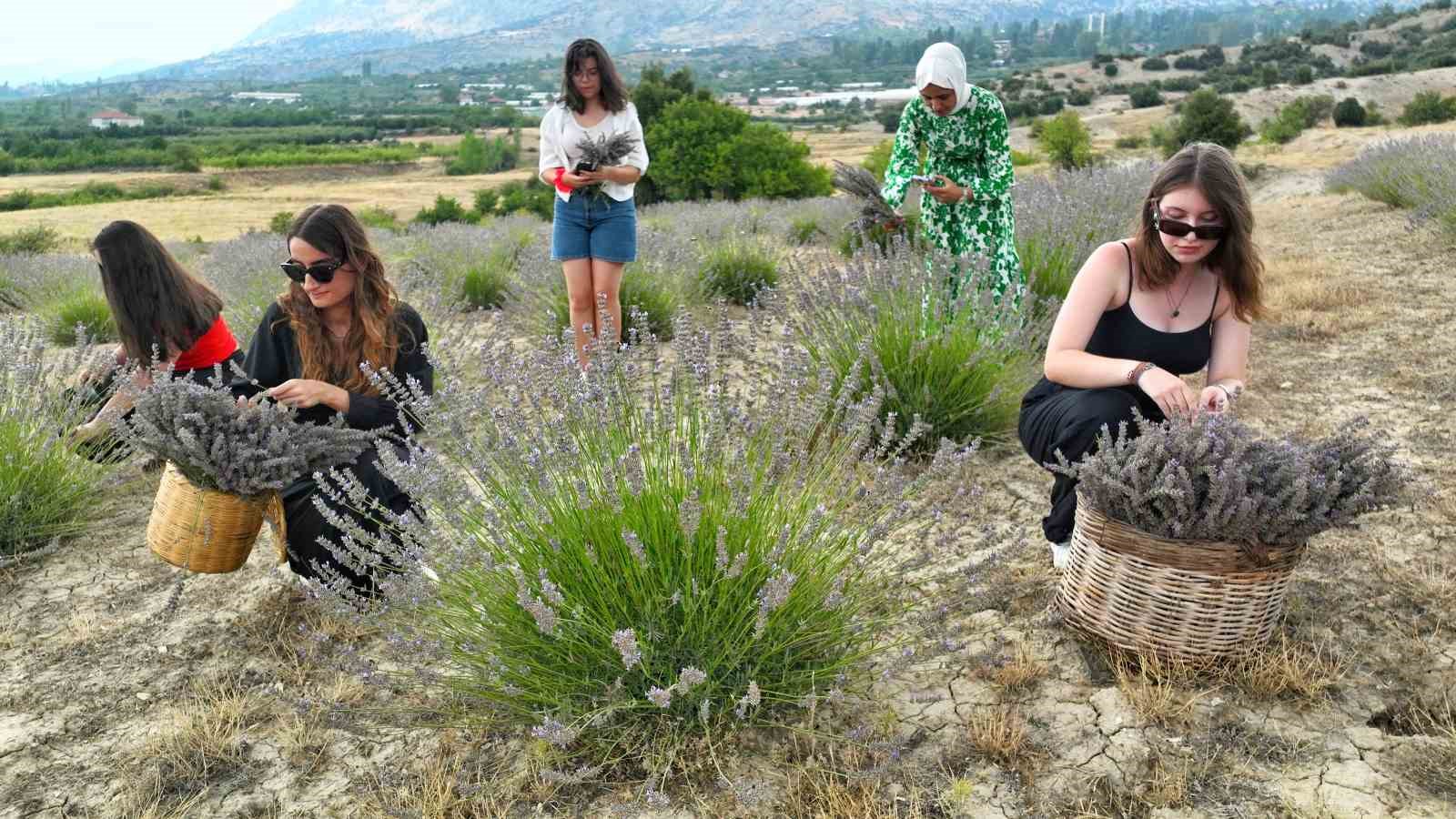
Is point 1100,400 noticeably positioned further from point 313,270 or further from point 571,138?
point 571,138

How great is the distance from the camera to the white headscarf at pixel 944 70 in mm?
3709

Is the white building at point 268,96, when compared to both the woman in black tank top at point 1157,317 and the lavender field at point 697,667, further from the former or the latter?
the woman in black tank top at point 1157,317

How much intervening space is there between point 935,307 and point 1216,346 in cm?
113

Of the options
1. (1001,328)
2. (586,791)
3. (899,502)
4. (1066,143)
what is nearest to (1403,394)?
(1001,328)

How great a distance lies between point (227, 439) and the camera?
2.50 metres

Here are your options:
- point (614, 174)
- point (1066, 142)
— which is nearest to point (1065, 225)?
point (614, 174)

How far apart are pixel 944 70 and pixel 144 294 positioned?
3106 millimetres

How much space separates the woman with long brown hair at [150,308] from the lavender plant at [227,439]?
708mm

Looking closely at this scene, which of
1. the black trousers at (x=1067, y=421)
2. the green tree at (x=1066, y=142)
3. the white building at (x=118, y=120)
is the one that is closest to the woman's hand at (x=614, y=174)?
the black trousers at (x=1067, y=421)

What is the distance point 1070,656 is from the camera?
238cm

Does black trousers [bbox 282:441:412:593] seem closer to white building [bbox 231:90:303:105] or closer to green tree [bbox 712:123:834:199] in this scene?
green tree [bbox 712:123:834:199]

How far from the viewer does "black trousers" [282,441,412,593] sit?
2723 mm

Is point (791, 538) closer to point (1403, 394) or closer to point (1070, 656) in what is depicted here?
point (1070, 656)

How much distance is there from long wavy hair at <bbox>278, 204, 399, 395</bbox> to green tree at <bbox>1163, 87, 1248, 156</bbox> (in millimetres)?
21101
